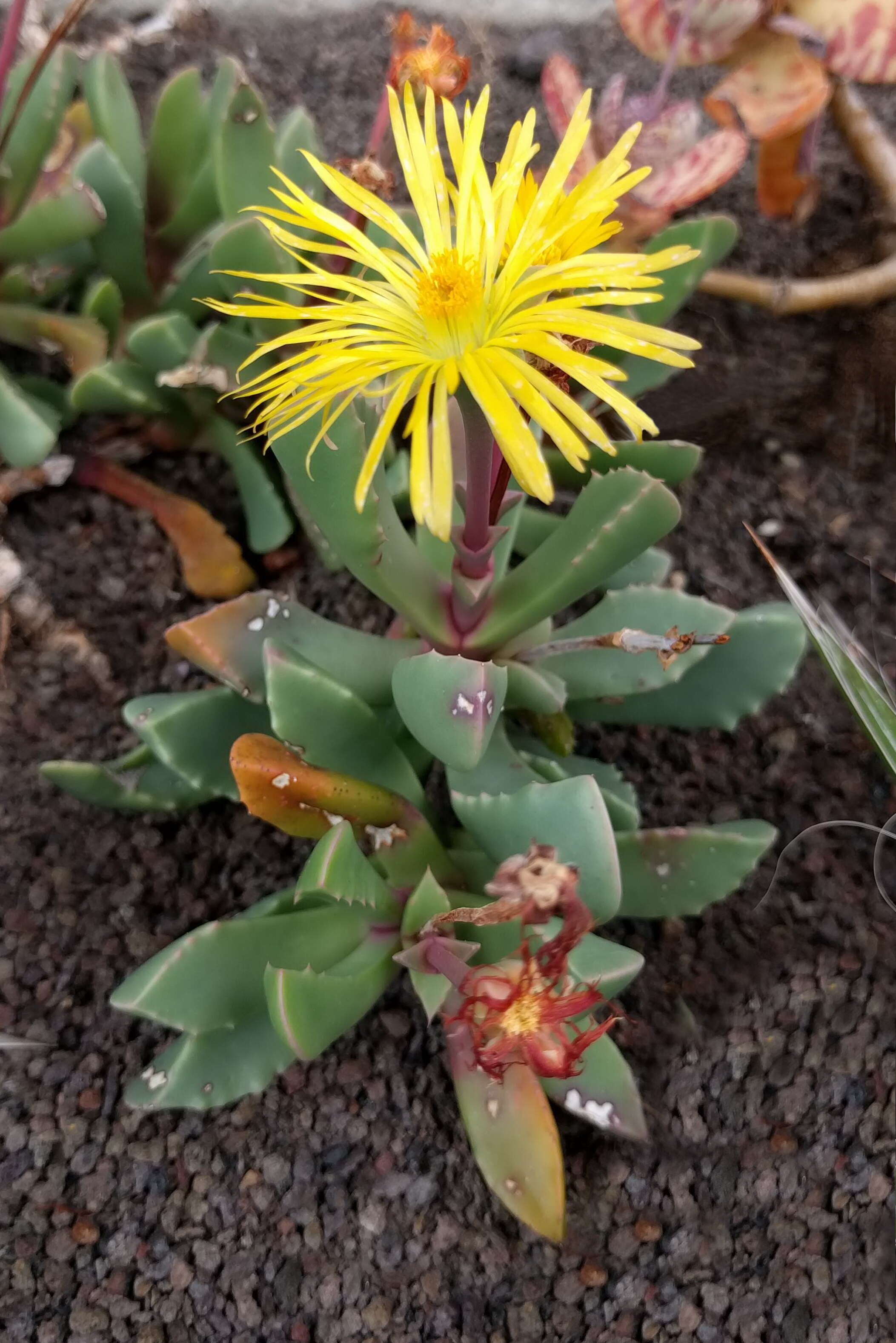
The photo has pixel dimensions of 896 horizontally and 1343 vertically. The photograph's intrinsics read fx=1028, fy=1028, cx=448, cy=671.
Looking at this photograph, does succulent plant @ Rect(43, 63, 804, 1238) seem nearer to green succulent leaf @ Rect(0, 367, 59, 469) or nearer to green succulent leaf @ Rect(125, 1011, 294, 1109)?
green succulent leaf @ Rect(125, 1011, 294, 1109)

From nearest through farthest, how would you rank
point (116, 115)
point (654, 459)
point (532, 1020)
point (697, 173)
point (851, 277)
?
1. point (532, 1020)
2. point (654, 459)
3. point (697, 173)
4. point (116, 115)
5. point (851, 277)

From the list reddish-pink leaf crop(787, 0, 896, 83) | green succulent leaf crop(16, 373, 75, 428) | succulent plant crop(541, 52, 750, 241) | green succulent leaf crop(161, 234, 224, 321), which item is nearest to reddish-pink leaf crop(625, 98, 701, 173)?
Result: succulent plant crop(541, 52, 750, 241)

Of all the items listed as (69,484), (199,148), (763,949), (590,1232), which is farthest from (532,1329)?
(199,148)

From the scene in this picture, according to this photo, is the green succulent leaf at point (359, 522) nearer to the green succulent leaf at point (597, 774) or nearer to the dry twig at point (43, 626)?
the green succulent leaf at point (597, 774)

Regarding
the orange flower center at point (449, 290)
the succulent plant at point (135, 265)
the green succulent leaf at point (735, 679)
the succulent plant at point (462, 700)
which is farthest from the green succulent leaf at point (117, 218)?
the green succulent leaf at point (735, 679)

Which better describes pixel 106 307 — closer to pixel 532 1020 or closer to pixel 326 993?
pixel 326 993

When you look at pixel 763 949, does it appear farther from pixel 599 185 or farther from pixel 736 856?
pixel 599 185

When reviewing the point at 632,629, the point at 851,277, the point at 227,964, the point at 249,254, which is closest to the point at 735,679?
the point at 632,629
